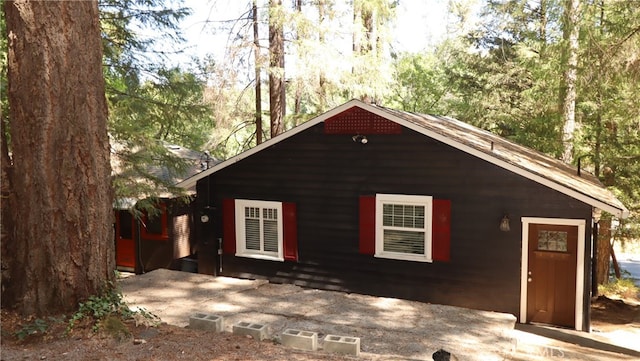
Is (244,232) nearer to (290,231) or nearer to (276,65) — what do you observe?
(290,231)

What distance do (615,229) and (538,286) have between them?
7870 millimetres

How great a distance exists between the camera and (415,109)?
99.2ft

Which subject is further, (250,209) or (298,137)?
(250,209)

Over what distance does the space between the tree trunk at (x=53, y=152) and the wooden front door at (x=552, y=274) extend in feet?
24.4

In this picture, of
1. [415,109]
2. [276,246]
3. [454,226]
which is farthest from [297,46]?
[415,109]

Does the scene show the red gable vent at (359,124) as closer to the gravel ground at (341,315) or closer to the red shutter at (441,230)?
the red shutter at (441,230)

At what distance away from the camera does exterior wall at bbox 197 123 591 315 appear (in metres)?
9.23

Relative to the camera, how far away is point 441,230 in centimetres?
962

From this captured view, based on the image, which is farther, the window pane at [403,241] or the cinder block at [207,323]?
the window pane at [403,241]

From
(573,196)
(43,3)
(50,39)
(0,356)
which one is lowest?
(0,356)

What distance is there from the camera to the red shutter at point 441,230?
959 centimetres

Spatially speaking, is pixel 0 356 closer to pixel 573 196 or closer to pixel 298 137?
pixel 298 137

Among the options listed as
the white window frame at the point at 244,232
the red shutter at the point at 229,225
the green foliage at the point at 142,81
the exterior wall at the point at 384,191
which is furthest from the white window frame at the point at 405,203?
the green foliage at the point at 142,81

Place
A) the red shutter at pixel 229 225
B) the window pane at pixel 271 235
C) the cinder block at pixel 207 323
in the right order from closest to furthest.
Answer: the cinder block at pixel 207 323, the window pane at pixel 271 235, the red shutter at pixel 229 225
